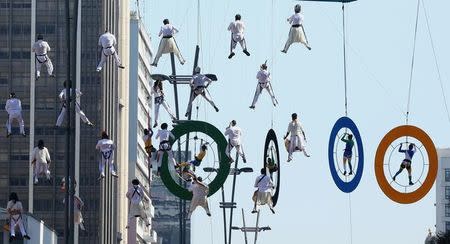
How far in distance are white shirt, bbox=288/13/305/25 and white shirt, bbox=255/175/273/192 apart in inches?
209

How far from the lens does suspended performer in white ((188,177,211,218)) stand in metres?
60.2

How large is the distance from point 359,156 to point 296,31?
1030 centimetres

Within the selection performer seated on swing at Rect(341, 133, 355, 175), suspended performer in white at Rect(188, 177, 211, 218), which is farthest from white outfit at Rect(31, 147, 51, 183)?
performer seated on swing at Rect(341, 133, 355, 175)

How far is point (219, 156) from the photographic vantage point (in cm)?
5822

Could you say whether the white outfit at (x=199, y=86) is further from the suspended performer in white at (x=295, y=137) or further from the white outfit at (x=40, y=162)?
the white outfit at (x=40, y=162)

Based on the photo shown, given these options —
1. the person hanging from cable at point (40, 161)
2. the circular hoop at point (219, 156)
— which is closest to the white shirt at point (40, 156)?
the person hanging from cable at point (40, 161)

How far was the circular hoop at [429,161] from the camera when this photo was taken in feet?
167

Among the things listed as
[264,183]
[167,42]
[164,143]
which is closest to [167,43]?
[167,42]

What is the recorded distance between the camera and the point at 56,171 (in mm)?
150375

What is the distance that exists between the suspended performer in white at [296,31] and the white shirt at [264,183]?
4.25 meters

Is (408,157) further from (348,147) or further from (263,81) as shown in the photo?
(263,81)

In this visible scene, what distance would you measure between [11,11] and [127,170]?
84.8 ft

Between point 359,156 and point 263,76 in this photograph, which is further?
point 263,76

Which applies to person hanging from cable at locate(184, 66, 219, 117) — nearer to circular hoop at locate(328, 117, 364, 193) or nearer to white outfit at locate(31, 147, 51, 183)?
white outfit at locate(31, 147, 51, 183)
